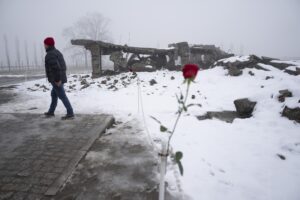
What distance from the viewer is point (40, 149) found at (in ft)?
10.7

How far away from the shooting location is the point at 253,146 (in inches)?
135

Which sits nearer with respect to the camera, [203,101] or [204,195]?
[204,195]

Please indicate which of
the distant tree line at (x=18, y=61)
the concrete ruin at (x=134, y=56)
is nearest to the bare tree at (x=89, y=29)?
the distant tree line at (x=18, y=61)

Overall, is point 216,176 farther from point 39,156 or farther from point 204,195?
point 39,156

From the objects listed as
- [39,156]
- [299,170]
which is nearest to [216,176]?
[299,170]

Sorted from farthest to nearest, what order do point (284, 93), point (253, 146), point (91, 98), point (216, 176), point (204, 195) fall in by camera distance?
1. point (91, 98)
2. point (284, 93)
3. point (253, 146)
4. point (216, 176)
5. point (204, 195)

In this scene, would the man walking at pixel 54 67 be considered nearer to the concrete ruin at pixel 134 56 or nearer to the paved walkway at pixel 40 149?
the paved walkway at pixel 40 149

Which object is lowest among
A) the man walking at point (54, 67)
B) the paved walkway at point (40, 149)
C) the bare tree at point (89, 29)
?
the paved walkway at point (40, 149)

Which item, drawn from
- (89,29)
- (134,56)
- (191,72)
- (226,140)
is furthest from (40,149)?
(89,29)

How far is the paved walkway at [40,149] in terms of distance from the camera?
2.35 metres

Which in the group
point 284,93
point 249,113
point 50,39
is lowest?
point 249,113

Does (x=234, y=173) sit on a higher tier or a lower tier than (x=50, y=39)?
lower

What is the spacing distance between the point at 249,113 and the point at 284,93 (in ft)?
3.17

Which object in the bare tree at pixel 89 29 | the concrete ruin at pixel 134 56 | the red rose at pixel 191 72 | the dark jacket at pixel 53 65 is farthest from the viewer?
the bare tree at pixel 89 29
